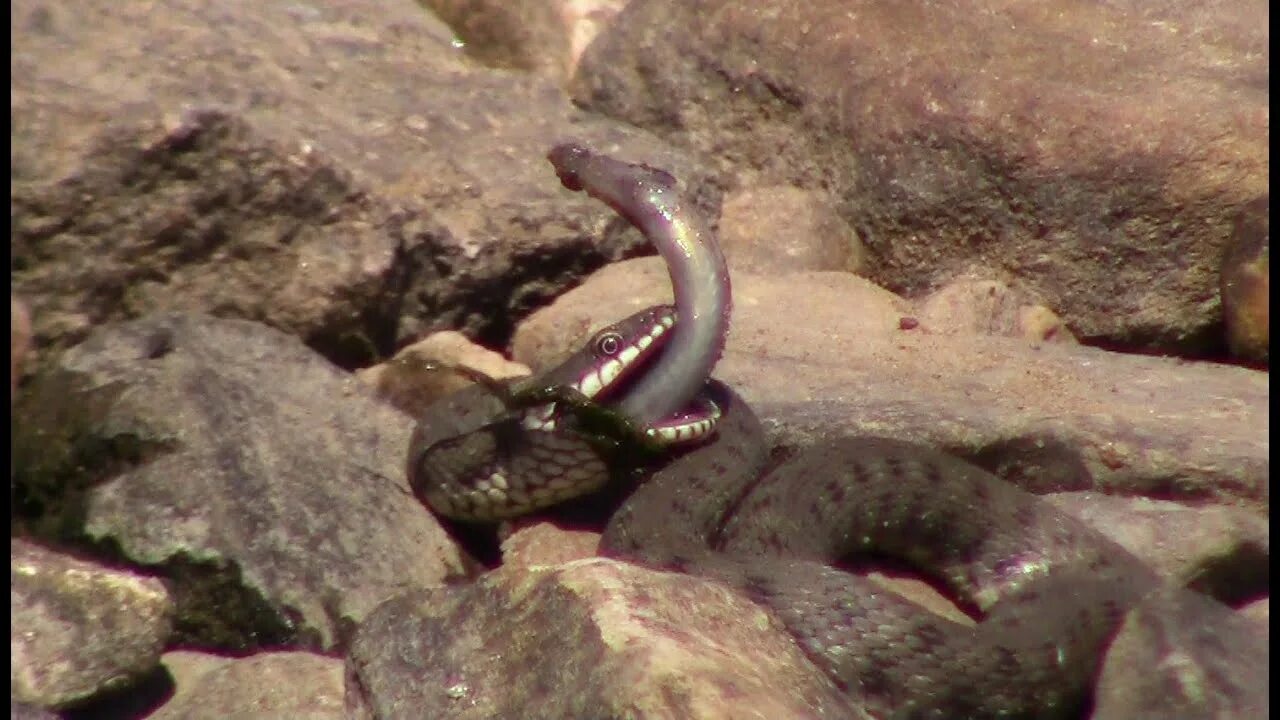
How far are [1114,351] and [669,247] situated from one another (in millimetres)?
2450

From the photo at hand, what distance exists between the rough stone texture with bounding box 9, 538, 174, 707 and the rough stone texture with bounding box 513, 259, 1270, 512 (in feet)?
7.94

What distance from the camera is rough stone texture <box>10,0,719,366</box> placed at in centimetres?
617

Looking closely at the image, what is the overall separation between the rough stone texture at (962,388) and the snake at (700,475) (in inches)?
7.2

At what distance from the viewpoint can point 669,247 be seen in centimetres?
591

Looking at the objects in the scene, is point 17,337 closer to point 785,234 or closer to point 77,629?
point 77,629

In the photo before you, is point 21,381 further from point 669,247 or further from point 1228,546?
point 1228,546

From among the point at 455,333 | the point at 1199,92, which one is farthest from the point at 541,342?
the point at 1199,92

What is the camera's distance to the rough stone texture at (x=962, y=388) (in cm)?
564

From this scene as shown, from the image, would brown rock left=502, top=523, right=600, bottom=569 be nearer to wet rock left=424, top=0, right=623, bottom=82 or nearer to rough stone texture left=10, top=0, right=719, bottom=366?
rough stone texture left=10, top=0, right=719, bottom=366

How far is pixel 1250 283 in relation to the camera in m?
6.65

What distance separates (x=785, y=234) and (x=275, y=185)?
2426 mm

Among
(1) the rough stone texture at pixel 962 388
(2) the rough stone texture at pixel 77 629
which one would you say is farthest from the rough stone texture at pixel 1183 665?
(2) the rough stone texture at pixel 77 629

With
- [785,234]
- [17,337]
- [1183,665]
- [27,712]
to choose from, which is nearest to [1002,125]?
[785,234]

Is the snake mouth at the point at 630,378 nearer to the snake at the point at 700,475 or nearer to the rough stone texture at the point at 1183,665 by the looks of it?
the snake at the point at 700,475
